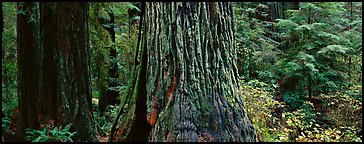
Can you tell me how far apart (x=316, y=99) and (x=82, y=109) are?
11.8m

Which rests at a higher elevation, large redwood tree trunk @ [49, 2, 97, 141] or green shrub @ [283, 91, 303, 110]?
large redwood tree trunk @ [49, 2, 97, 141]

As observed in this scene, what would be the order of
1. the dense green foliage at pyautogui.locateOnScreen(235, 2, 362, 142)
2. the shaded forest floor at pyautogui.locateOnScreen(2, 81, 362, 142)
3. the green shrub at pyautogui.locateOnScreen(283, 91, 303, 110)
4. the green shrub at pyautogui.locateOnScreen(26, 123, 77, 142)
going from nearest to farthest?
the green shrub at pyautogui.locateOnScreen(26, 123, 77, 142) → the shaded forest floor at pyautogui.locateOnScreen(2, 81, 362, 142) → the dense green foliage at pyautogui.locateOnScreen(235, 2, 362, 142) → the green shrub at pyautogui.locateOnScreen(283, 91, 303, 110)

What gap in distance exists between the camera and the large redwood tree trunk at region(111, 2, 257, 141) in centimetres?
291

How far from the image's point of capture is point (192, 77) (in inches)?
115

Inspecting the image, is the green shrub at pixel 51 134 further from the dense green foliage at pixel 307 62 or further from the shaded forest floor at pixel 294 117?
the dense green foliage at pixel 307 62

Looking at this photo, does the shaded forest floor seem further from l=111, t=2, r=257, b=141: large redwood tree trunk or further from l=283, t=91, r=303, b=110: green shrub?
l=111, t=2, r=257, b=141: large redwood tree trunk

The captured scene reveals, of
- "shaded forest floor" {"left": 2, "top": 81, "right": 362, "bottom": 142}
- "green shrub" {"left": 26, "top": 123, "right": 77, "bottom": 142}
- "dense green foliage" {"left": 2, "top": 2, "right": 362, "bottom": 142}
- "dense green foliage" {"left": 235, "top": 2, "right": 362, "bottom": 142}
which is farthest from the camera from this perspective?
"dense green foliage" {"left": 235, "top": 2, "right": 362, "bottom": 142}

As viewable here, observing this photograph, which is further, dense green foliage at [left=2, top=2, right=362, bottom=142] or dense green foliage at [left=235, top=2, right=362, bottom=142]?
dense green foliage at [left=235, top=2, right=362, bottom=142]

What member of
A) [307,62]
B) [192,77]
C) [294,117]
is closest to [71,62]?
[192,77]

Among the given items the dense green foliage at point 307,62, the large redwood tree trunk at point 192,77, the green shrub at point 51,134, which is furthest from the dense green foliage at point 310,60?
the large redwood tree trunk at point 192,77

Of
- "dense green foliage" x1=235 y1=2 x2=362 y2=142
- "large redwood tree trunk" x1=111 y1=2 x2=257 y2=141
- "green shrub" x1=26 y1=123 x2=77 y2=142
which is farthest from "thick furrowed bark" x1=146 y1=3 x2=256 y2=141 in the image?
"dense green foliage" x1=235 y1=2 x2=362 y2=142

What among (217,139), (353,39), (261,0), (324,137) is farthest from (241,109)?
(261,0)

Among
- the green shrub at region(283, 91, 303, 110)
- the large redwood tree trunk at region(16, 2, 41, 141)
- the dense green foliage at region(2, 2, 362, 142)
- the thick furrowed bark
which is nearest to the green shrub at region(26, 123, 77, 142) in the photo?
the large redwood tree trunk at region(16, 2, 41, 141)

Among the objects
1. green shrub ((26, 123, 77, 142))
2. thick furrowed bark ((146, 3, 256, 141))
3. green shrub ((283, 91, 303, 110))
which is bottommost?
green shrub ((283, 91, 303, 110))
